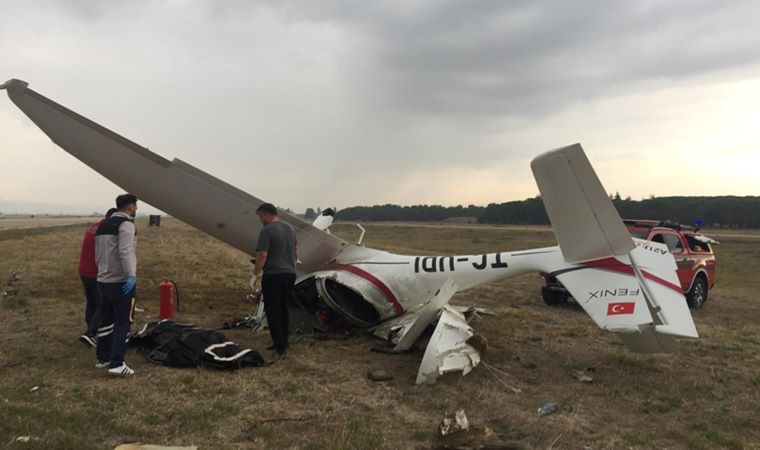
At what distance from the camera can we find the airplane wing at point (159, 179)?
7.00 meters

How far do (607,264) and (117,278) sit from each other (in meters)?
5.63

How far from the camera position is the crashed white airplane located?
5.25 metres

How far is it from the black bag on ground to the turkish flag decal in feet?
13.5

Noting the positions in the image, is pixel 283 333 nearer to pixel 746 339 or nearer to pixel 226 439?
pixel 226 439

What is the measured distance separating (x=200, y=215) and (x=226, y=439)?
4.65 m

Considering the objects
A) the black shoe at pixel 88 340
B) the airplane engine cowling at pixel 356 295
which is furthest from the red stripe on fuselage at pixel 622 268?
the black shoe at pixel 88 340

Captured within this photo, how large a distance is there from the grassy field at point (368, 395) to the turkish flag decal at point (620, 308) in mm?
933

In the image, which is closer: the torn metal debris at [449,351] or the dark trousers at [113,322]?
the dark trousers at [113,322]

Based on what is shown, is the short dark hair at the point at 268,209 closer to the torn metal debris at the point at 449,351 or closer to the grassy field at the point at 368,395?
the grassy field at the point at 368,395

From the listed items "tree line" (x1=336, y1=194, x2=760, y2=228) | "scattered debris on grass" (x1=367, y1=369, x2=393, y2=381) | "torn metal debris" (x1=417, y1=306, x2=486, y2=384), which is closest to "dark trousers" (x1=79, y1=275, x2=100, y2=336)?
"scattered debris on grass" (x1=367, y1=369, x2=393, y2=381)

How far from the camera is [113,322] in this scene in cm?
558

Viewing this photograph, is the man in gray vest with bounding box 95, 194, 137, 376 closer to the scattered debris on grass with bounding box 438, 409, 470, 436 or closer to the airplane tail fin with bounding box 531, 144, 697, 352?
the scattered debris on grass with bounding box 438, 409, 470, 436

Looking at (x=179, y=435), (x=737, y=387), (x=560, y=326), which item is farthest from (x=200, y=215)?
(x=737, y=387)

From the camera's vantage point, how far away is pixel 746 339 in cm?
820
